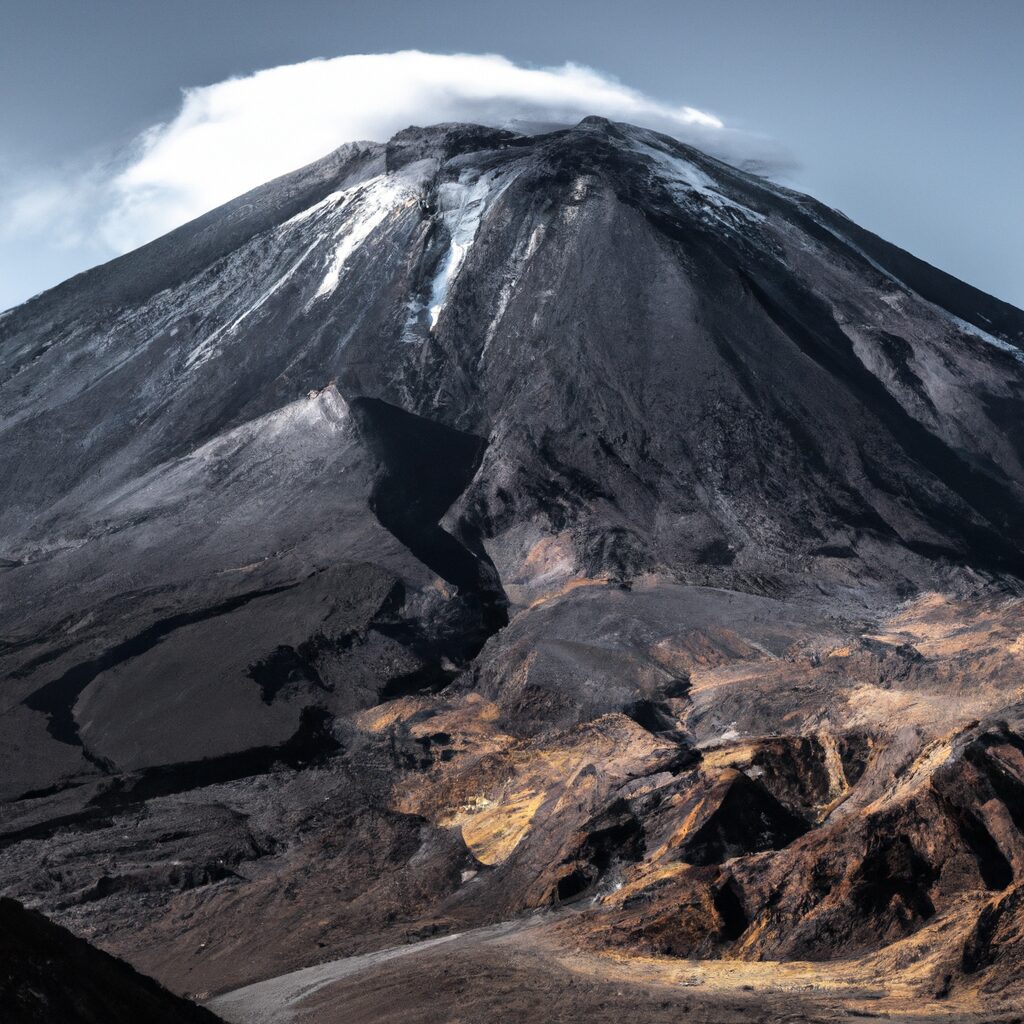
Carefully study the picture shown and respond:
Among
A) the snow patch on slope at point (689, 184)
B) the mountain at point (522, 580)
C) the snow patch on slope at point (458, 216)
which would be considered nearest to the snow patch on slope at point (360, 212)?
the mountain at point (522, 580)

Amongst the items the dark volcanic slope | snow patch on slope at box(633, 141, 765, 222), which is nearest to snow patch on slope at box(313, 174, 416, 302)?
snow patch on slope at box(633, 141, 765, 222)

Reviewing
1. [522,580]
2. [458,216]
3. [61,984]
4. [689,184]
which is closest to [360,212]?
[458,216]

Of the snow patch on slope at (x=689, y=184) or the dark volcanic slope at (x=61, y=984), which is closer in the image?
the dark volcanic slope at (x=61, y=984)

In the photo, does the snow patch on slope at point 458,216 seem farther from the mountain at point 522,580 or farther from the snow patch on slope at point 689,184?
the snow patch on slope at point 689,184

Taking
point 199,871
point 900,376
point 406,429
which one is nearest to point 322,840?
point 199,871

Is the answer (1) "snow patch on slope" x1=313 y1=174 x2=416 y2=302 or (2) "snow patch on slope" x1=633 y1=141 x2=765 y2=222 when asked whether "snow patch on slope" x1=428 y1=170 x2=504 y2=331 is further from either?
(2) "snow patch on slope" x1=633 y1=141 x2=765 y2=222
